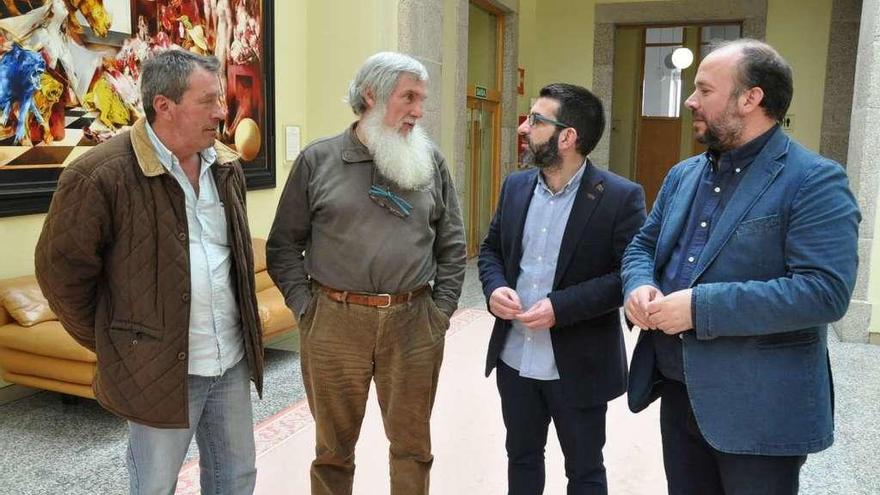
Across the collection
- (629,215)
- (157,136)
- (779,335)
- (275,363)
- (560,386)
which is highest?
(157,136)

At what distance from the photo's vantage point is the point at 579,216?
7.27 ft

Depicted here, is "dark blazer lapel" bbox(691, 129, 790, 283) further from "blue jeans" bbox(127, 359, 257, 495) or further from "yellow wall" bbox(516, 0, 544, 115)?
"yellow wall" bbox(516, 0, 544, 115)

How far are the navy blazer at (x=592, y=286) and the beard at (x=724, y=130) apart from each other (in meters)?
0.45

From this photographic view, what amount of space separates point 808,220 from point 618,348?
0.85 meters

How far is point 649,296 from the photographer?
180cm

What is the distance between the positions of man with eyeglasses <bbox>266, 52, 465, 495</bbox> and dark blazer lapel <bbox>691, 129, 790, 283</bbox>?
94 cm

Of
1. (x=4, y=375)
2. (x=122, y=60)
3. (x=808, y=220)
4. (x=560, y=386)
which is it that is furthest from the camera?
(x=122, y=60)

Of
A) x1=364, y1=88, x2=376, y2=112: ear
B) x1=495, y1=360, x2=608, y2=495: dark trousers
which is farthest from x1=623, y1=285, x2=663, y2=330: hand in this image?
x1=364, y1=88, x2=376, y2=112: ear

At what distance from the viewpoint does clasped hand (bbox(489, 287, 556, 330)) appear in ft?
7.09

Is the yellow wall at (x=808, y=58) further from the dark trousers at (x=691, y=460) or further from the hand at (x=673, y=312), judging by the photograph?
the hand at (x=673, y=312)

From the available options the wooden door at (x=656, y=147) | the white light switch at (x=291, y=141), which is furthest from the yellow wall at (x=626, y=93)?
the white light switch at (x=291, y=141)

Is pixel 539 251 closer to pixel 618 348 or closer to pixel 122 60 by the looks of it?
pixel 618 348

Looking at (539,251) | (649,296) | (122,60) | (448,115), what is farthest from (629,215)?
(448,115)

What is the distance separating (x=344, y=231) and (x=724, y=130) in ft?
3.76
